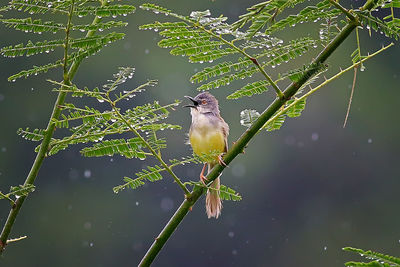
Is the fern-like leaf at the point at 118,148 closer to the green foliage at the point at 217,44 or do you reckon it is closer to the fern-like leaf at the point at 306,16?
the green foliage at the point at 217,44

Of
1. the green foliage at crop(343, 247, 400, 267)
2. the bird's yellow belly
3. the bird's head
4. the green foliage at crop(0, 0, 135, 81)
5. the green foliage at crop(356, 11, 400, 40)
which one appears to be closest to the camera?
the green foliage at crop(343, 247, 400, 267)

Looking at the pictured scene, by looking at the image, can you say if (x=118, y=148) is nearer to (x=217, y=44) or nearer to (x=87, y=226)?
(x=217, y=44)

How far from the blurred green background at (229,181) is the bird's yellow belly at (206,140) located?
1261cm

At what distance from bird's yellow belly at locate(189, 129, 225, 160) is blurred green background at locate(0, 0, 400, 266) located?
12.6m

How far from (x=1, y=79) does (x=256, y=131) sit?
1868 cm

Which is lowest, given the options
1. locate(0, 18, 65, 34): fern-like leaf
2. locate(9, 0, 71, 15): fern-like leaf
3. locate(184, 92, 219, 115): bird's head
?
locate(184, 92, 219, 115): bird's head

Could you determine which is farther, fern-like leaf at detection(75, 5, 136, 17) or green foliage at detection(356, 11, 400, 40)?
fern-like leaf at detection(75, 5, 136, 17)

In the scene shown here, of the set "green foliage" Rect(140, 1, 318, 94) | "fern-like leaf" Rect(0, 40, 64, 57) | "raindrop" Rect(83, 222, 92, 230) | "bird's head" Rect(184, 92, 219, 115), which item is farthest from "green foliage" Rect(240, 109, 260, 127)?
"raindrop" Rect(83, 222, 92, 230)

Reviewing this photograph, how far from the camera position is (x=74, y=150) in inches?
830

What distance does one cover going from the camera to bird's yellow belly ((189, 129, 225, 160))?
5134 mm

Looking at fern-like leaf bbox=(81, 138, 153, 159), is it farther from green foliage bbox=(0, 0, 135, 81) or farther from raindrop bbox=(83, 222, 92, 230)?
raindrop bbox=(83, 222, 92, 230)

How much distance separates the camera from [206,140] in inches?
204

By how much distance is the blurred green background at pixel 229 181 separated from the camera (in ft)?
A: 65.1

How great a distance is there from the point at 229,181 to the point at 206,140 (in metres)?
14.3
